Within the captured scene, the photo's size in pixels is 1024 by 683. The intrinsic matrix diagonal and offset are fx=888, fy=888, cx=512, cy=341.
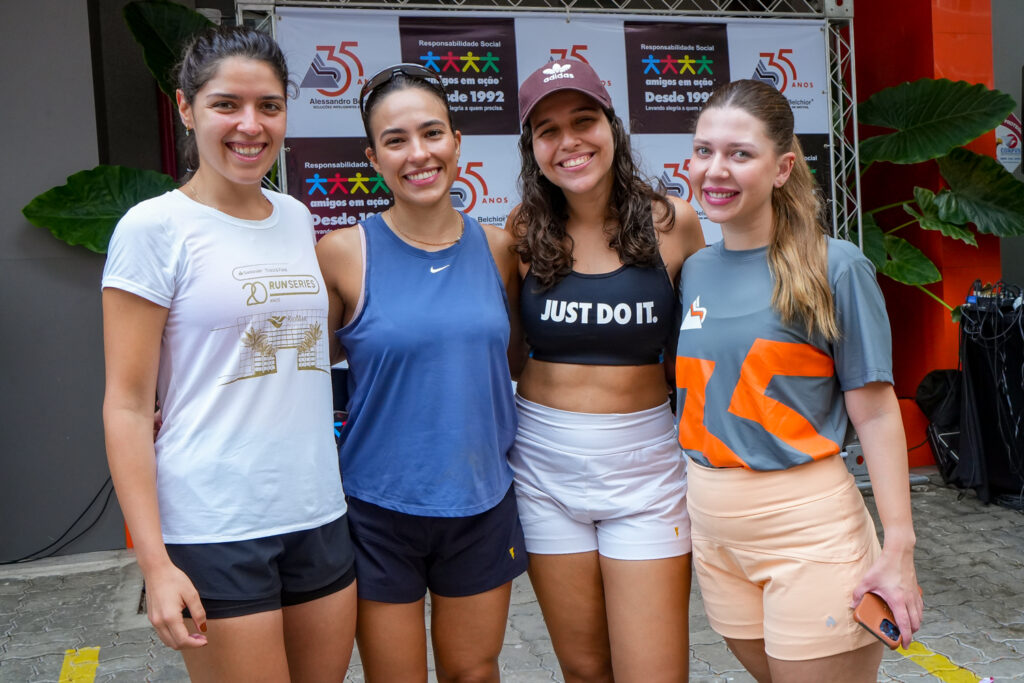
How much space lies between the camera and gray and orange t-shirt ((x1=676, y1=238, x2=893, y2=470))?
1884 mm

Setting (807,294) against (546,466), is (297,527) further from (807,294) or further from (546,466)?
(807,294)

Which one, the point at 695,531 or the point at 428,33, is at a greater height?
the point at 428,33

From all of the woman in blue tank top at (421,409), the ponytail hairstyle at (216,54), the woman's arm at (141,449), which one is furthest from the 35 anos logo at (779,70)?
the woman's arm at (141,449)

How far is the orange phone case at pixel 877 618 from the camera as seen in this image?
1.77 meters

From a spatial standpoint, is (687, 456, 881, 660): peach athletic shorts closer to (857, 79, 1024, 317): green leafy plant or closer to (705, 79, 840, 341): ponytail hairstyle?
(705, 79, 840, 341): ponytail hairstyle

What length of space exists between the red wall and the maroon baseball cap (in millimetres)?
5124

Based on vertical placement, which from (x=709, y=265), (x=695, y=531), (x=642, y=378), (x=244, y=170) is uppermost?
(x=244, y=170)

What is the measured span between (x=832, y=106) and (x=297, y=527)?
217 inches

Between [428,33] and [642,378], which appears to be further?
[428,33]

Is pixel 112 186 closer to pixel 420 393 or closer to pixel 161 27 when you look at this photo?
pixel 161 27

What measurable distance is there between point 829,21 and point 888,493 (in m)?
4.91

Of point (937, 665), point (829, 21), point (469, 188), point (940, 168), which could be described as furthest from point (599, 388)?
point (940, 168)

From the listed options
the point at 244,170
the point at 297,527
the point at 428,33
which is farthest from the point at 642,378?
the point at 428,33

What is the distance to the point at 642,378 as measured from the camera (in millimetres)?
2348
